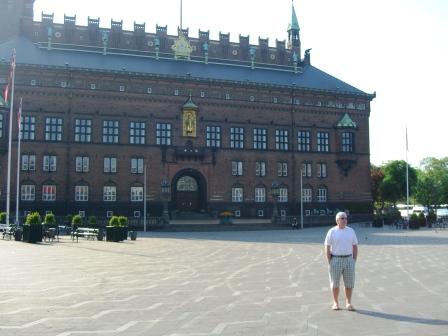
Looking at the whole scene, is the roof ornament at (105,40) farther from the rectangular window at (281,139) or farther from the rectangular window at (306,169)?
the rectangular window at (306,169)

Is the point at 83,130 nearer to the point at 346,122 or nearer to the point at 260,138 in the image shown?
the point at 260,138

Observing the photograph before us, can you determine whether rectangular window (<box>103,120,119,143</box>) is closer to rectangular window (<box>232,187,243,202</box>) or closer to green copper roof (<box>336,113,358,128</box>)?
rectangular window (<box>232,187,243,202</box>)

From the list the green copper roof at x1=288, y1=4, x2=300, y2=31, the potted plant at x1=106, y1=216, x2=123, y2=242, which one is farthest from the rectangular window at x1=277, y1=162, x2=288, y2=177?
the potted plant at x1=106, y1=216, x2=123, y2=242

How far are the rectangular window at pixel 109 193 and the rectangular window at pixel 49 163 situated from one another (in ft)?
19.1

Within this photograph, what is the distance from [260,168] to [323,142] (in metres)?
9.63

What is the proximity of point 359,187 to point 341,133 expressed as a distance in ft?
25.1

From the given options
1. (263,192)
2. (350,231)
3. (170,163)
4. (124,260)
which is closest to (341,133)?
(263,192)

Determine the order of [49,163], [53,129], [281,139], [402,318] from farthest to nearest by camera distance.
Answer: [281,139]
[53,129]
[49,163]
[402,318]

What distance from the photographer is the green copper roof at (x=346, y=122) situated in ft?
211

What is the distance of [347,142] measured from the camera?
65.2m

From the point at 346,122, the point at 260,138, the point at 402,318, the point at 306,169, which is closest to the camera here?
the point at 402,318

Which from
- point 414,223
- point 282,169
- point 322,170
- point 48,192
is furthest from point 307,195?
point 48,192

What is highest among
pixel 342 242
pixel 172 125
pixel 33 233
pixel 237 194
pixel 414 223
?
pixel 172 125

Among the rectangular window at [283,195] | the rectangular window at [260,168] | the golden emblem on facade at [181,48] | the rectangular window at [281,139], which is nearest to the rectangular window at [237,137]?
the rectangular window at [260,168]
